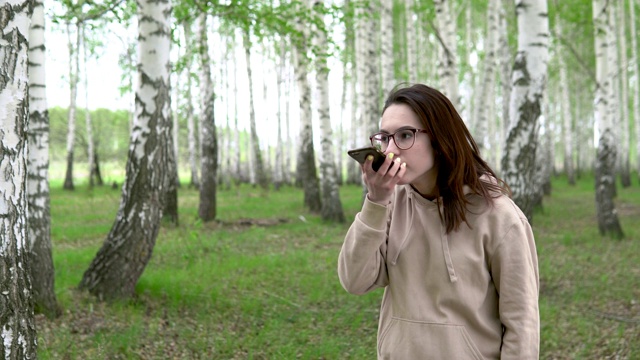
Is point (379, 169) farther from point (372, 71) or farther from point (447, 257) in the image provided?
point (372, 71)

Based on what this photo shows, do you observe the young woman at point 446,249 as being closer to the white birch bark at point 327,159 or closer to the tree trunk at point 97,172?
the white birch bark at point 327,159

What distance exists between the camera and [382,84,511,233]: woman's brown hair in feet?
6.40

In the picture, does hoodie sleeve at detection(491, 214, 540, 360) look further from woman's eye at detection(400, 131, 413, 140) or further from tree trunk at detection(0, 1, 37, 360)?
tree trunk at detection(0, 1, 37, 360)

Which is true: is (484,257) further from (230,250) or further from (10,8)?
(230,250)

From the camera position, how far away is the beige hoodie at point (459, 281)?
6.23 feet

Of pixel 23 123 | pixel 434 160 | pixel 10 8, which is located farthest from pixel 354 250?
pixel 10 8

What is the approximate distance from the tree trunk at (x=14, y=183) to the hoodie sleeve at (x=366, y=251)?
1.62 meters

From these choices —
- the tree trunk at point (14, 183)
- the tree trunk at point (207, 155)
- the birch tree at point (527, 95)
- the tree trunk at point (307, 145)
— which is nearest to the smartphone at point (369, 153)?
the tree trunk at point (14, 183)

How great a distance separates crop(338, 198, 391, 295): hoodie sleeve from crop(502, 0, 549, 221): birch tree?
5.24 metres

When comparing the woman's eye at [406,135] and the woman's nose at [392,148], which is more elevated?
the woman's eye at [406,135]

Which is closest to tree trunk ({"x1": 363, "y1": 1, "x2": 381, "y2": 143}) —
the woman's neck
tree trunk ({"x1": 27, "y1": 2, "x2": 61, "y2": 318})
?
tree trunk ({"x1": 27, "y1": 2, "x2": 61, "y2": 318})

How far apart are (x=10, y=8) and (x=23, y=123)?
0.54m

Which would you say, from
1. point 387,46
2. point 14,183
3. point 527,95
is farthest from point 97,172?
point 14,183

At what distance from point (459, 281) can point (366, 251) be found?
0.34 metres
